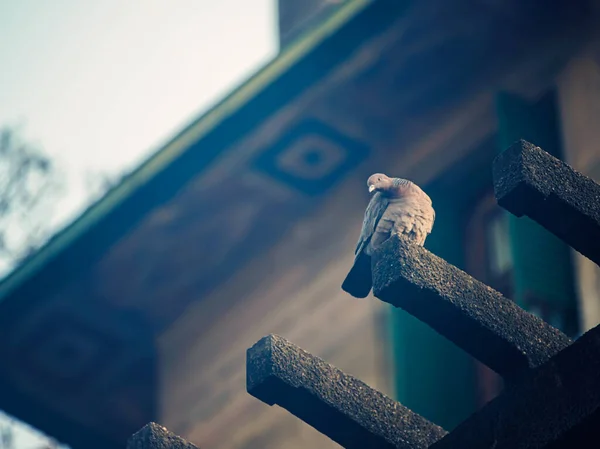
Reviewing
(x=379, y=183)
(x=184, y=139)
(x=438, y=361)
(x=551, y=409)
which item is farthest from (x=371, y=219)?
(x=184, y=139)

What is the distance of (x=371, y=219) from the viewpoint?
4.65 m

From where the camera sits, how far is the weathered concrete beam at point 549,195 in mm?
3404

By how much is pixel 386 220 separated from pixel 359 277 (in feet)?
0.99

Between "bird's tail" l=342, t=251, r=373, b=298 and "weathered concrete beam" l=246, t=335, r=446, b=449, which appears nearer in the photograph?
"weathered concrete beam" l=246, t=335, r=446, b=449

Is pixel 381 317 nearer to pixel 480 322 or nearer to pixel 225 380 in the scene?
pixel 225 380

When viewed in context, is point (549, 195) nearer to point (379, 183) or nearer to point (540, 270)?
point (379, 183)

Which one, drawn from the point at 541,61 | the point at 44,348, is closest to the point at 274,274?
the point at 44,348

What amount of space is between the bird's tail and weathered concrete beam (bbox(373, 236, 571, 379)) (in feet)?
2.81

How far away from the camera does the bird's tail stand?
4410 mm

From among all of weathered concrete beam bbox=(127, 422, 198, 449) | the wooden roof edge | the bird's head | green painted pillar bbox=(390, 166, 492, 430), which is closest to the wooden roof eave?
the wooden roof edge

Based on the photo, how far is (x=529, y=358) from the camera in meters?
3.46

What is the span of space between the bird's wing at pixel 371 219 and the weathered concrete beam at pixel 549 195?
1043 mm

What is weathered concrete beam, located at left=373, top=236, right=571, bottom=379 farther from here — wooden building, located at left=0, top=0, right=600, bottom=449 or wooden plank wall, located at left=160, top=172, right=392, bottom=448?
wooden plank wall, located at left=160, top=172, right=392, bottom=448

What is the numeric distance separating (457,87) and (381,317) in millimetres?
1289
